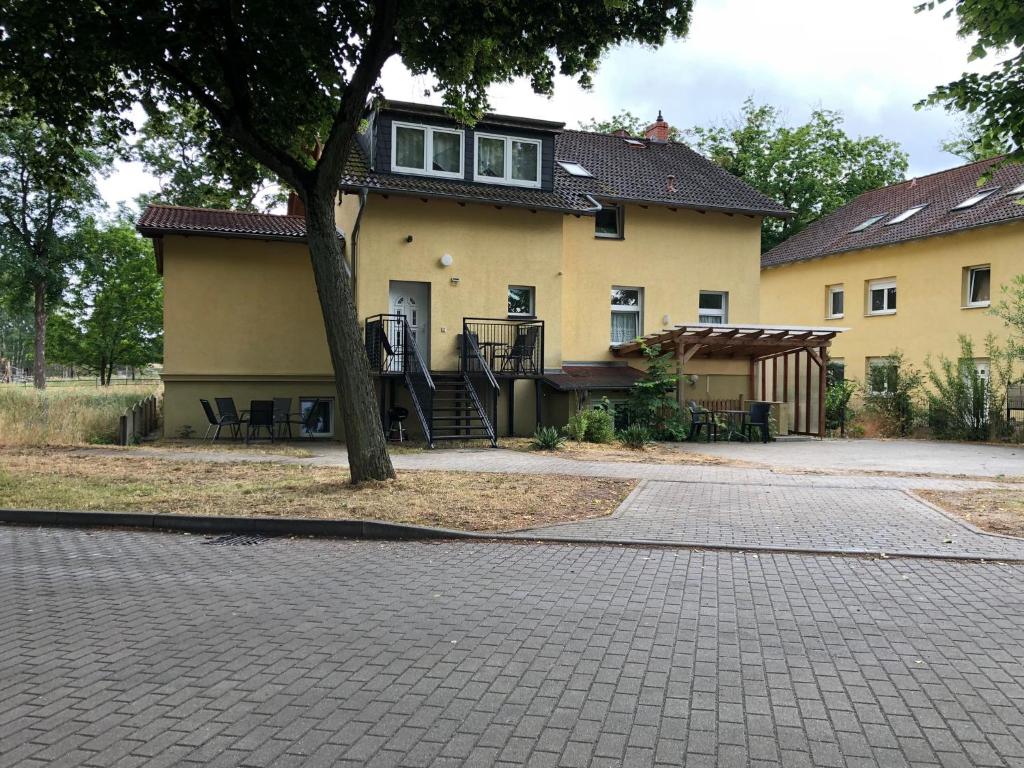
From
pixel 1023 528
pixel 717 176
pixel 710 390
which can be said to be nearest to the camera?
pixel 1023 528

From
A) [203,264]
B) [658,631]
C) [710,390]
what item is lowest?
[658,631]

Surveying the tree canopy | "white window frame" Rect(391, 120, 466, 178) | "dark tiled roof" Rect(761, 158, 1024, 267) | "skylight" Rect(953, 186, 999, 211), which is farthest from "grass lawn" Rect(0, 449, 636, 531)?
"skylight" Rect(953, 186, 999, 211)

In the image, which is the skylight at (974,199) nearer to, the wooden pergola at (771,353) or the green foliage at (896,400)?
the green foliage at (896,400)

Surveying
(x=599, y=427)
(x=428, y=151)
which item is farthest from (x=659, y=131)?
(x=599, y=427)

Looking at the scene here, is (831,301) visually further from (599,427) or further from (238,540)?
(238,540)

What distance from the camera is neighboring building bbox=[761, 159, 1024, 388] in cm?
2448

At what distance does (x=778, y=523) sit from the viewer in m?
8.59

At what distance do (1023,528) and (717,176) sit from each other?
19.1 metres

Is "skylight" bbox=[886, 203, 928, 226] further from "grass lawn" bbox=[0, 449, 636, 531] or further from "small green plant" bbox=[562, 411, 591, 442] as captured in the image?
"grass lawn" bbox=[0, 449, 636, 531]

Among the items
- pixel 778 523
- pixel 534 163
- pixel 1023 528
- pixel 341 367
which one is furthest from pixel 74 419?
pixel 1023 528

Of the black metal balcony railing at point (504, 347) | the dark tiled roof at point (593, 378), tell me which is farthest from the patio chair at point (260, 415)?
the dark tiled roof at point (593, 378)

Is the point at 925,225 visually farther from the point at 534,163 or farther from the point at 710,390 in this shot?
the point at 534,163

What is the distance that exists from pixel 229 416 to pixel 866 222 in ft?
81.3

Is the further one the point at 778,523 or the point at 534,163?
the point at 534,163
